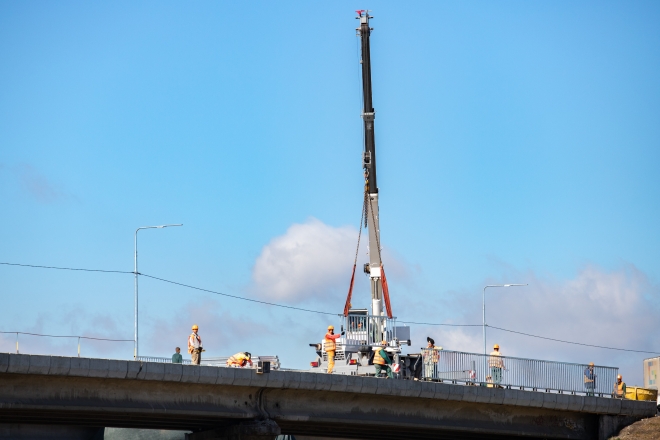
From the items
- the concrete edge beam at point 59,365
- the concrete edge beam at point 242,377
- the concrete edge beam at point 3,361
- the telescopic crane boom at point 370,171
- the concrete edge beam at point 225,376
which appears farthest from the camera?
the telescopic crane boom at point 370,171

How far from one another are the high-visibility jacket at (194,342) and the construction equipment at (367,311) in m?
10.3

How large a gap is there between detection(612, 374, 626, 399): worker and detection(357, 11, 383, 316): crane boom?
13368mm

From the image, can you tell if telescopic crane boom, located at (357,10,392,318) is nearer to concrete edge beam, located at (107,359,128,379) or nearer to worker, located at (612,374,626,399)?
worker, located at (612,374,626,399)

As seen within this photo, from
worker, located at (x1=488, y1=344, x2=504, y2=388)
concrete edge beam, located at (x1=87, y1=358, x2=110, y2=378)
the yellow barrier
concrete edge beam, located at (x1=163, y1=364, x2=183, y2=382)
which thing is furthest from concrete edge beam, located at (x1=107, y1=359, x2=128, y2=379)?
the yellow barrier

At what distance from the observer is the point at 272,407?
42844 millimetres

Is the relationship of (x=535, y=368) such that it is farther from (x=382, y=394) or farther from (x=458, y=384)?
(x=382, y=394)

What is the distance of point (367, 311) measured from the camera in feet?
189

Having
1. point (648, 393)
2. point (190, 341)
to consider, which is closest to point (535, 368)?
point (648, 393)

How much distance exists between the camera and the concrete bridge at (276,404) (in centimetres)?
3725

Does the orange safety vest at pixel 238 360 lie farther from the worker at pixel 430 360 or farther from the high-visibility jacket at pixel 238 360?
the worker at pixel 430 360

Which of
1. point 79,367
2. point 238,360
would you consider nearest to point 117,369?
point 79,367

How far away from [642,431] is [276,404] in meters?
16.7

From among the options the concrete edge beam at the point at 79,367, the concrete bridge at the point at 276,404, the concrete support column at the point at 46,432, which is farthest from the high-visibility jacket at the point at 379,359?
the concrete support column at the point at 46,432

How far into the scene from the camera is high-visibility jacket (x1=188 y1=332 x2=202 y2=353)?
4147cm
